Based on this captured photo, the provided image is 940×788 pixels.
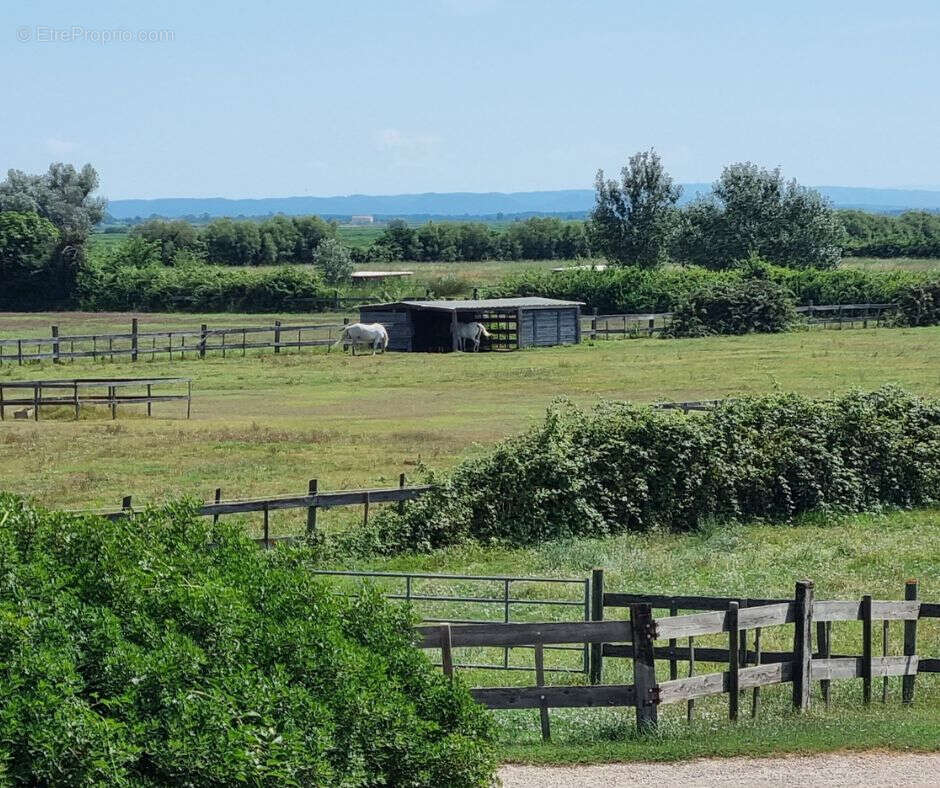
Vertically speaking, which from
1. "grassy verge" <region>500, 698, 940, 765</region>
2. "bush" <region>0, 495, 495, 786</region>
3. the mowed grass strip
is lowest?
"grassy verge" <region>500, 698, 940, 765</region>

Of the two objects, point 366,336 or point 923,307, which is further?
point 923,307

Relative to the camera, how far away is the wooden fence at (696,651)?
40.2 feet

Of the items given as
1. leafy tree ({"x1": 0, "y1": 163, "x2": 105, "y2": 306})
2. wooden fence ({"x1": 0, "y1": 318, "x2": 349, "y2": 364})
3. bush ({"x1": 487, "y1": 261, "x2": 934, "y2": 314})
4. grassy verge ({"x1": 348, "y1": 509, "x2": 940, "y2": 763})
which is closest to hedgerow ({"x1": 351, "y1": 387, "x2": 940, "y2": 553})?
grassy verge ({"x1": 348, "y1": 509, "x2": 940, "y2": 763})

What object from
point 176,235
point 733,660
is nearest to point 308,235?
point 176,235

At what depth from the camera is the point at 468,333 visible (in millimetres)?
58625

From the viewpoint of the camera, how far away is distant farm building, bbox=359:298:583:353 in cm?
5919

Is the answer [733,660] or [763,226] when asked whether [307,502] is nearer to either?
[733,660]

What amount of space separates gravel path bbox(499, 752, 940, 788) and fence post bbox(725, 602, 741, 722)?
1.24m

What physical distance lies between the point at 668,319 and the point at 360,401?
32288 millimetres

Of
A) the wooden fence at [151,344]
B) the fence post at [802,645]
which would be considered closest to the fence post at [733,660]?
the fence post at [802,645]

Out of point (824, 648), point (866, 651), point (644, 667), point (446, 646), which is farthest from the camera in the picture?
point (824, 648)

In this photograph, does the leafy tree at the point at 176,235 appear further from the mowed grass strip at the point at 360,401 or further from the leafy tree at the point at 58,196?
the mowed grass strip at the point at 360,401

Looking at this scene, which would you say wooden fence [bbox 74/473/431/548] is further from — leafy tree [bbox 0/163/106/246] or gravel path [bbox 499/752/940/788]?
leafy tree [bbox 0/163/106/246]

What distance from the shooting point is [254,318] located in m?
78.1
